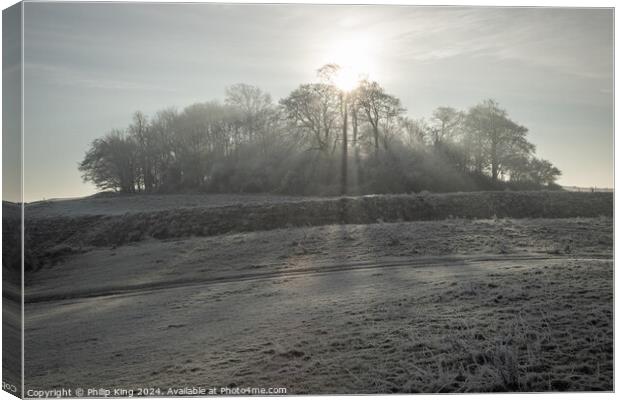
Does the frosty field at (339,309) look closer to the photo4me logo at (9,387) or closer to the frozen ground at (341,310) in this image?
→ the frozen ground at (341,310)

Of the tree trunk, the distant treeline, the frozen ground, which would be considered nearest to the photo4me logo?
the frozen ground

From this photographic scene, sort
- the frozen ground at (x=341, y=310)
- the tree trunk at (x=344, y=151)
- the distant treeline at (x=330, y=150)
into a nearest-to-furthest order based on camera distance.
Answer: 1. the frozen ground at (x=341, y=310)
2. the distant treeline at (x=330, y=150)
3. the tree trunk at (x=344, y=151)

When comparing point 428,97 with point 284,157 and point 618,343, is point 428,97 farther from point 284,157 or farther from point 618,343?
point 618,343

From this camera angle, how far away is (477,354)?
4664 millimetres

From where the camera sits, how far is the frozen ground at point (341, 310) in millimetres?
4684

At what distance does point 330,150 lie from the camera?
6.28m

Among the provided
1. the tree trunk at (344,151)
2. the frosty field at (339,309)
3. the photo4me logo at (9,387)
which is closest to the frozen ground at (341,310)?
the frosty field at (339,309)

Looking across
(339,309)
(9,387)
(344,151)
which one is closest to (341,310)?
(339,309)

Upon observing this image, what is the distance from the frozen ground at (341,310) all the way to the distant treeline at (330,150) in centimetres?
58

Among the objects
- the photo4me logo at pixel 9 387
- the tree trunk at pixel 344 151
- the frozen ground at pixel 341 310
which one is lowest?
the photo4me logo at pixel 9 387

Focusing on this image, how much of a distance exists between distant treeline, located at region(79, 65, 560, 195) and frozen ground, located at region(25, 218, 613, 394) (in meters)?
0.58

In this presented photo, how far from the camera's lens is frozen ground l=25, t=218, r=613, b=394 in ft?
15.4

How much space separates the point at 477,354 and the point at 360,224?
84.6 inches

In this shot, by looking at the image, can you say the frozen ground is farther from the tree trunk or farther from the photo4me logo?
the tree trunk
